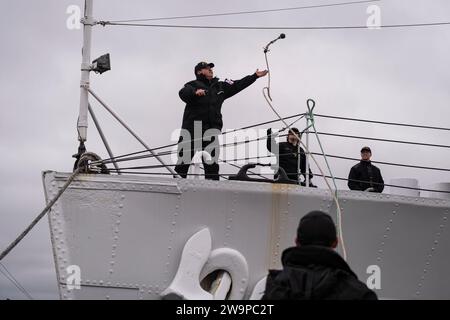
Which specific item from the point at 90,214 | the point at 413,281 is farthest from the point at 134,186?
the point at 413,281

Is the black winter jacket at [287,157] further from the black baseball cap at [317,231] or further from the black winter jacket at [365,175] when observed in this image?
the black baseball cap at [317,231]

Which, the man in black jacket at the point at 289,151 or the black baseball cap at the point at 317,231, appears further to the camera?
the man in black jacket at the point at 289,151

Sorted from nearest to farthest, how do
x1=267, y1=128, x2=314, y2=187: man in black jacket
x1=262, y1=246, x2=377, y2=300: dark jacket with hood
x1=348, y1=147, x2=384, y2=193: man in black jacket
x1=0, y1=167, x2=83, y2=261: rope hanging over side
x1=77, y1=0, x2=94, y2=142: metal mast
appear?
x1=262, y1=246, x2=377, y2=300: dark jacket with hood < x1=0, y1=167, x2=83, y2=261: rope hanging over side < x1=77, y1=0, x2=94, y2=142: metal mast < x1=267, y1=128, x2=314, y2=187: man in black jacket < x1=348, y1=147, x2=384, y2=193: man in black jacket

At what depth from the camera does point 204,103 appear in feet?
28.1

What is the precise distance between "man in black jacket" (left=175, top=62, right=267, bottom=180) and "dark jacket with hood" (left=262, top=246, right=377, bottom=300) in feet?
14.4

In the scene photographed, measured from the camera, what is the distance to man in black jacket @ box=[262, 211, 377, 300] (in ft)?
12.2

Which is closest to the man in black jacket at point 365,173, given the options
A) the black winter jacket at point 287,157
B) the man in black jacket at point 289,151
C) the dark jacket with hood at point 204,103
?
the man in black jacket at point 289,151

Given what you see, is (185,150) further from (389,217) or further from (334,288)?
(334,288)

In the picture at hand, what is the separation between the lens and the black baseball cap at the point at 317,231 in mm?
3914

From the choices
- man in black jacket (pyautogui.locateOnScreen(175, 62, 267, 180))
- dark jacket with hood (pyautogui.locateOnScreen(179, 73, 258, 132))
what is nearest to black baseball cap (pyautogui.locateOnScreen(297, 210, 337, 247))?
man in black jacket (pyautogui.locateOnScreen(175, 62, 267, 180))

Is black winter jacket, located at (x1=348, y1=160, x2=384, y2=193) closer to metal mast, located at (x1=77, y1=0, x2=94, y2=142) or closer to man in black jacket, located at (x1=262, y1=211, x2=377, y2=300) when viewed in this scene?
metal mast, located at (x1=77, y1=0, x2=94, y2=142)

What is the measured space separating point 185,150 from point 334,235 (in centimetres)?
441

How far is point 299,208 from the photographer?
7.78 metres

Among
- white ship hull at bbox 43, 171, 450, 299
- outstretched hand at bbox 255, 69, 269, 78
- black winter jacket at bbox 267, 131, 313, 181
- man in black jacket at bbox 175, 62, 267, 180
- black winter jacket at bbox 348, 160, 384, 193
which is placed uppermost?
outstretched hand at bbox 255, 69, 269, 78
